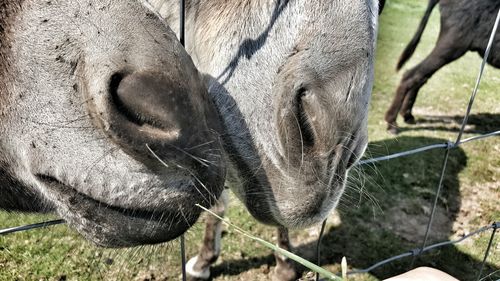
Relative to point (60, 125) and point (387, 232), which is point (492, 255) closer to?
point (387, 232)

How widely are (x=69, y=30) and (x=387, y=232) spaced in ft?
11.3

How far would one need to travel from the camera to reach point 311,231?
145 inches

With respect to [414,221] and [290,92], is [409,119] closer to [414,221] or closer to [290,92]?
[414,221]

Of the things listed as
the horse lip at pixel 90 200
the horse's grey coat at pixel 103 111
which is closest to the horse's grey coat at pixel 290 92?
the horse's grey coat at pixel 103 111

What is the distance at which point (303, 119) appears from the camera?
4.06ft

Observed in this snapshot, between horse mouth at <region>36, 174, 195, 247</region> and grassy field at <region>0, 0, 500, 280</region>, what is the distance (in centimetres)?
24

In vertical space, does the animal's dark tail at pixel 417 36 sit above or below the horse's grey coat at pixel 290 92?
below

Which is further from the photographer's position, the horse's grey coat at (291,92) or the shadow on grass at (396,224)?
the shadow on grass at (396,224)

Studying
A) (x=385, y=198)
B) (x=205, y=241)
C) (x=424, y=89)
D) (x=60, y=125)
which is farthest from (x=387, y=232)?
(x=424, y=89)

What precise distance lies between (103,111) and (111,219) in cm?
29

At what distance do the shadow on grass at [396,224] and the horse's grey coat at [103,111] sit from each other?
6.90 ft

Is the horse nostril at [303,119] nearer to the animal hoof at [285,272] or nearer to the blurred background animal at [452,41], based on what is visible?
the animal hoof at [285,272]

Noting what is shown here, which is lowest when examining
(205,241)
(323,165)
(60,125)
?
(205,241)

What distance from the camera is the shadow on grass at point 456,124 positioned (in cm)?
591
